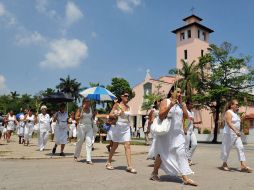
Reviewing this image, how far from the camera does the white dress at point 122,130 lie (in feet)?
29.7

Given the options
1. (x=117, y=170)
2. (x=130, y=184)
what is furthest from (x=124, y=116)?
(x=130, y=184)

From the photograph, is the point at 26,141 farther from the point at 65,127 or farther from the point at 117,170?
the point at 117,170

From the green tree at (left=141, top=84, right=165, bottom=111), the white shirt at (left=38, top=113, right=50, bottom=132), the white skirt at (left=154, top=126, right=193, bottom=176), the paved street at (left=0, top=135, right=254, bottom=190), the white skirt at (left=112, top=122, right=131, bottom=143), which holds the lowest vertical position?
the paved street at (left=0, top=135, right=254, bottom=190)

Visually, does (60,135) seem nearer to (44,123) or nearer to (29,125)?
(44,123)

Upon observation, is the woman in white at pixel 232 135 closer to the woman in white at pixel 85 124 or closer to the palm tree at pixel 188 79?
the woman in white at pixel 85 124

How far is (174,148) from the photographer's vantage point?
23.7ft

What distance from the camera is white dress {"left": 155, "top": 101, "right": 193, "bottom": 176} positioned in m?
7.14

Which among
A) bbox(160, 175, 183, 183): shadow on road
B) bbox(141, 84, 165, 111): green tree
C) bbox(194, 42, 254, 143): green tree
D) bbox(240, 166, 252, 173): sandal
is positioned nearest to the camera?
bbox(160, 175, 183, 183): shadow on road

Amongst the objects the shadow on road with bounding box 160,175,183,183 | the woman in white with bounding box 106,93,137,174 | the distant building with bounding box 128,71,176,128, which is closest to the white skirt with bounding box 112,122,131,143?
the woman in white with bounding box 106,93,137,174

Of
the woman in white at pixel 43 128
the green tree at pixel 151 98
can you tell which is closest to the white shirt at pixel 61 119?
the woman in white at pixel 43 128

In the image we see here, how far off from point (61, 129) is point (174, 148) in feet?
21.9

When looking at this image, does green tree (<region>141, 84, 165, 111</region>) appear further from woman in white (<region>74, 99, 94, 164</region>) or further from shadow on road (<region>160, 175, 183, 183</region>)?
shadow on road (<region>160, 175, 183, 183</region>)

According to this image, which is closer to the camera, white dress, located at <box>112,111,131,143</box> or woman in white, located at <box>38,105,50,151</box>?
white dress, located at <box>112,111,131,143</box>

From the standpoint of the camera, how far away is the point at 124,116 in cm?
920
